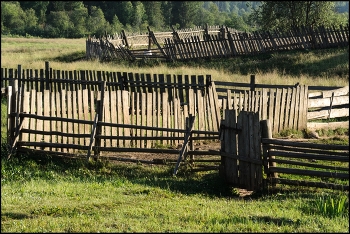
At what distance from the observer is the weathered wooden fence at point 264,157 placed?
30.5ft

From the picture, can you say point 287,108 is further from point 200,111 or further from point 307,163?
point 307,163

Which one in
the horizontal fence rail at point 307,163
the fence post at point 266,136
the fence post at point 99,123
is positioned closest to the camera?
the horizontal fence rail at point 307,163

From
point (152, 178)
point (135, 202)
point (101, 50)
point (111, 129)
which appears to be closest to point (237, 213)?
point (135, 202)

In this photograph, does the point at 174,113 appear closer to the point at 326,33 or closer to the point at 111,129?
the point at 111,129

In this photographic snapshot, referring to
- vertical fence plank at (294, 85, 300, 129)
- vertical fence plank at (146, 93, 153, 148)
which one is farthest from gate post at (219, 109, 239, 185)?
vertical fence plank at (294, 85, 300, 129)

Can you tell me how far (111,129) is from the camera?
1282 centimetres

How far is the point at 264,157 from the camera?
968cm

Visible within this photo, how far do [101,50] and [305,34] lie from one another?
11.5 meters

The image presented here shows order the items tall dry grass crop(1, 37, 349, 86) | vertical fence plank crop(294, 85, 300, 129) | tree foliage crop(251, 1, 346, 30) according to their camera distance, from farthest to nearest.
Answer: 1. tree foliage crop(251, 1, 346, 30)
2. tall dry grass crop(1, 37, 349, 86)
3. vertical fence plank crop(294, 85, 300, 129)

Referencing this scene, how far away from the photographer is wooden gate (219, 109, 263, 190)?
9.77 metres

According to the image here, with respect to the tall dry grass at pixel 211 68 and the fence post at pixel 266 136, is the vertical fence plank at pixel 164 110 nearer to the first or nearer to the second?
the fence post at pixel 266 136

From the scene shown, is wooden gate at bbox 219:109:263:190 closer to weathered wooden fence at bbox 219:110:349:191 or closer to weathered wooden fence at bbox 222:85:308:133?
weathered wooden fence at bbox 219:110:349:191

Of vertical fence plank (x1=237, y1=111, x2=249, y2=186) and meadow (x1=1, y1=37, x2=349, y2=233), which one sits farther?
vertical fence plank (x1=237, y1=111, x2=249, y2=186)

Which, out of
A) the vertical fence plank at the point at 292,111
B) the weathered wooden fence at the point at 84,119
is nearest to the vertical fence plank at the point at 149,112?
the weathered wooden fence at the point at 84,119
